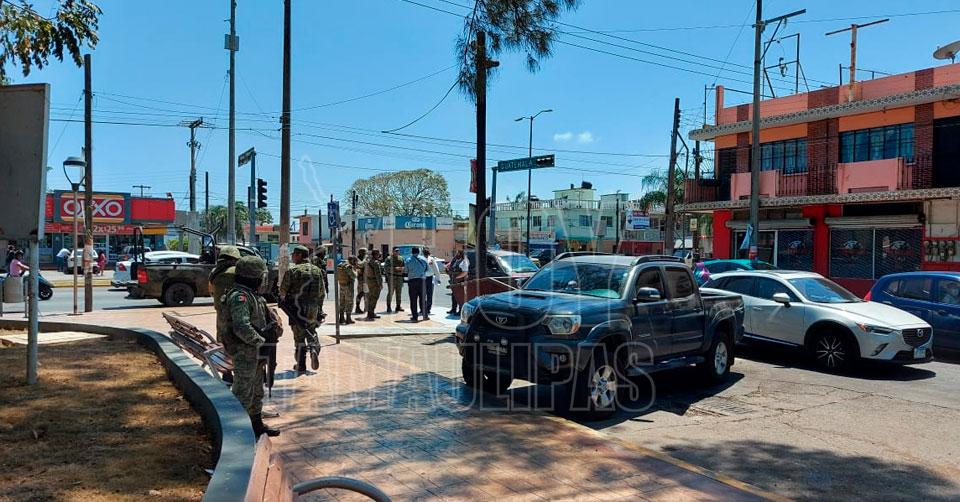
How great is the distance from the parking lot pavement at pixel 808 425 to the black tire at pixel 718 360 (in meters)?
0.21

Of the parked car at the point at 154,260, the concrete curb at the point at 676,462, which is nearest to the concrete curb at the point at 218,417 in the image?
the concrete curb at the point at 676,462

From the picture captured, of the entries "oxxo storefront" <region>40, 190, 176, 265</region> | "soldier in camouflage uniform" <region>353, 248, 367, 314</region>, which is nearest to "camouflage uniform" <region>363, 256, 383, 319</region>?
"soldier in camouflage uniform" <region>353, 248, 367, 314</region>

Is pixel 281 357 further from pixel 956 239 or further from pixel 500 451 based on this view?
pixel 956 239

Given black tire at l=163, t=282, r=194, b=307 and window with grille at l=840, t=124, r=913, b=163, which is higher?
window with grille at l=840, t=124, r=913, b=163

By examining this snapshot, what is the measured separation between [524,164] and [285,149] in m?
8.94

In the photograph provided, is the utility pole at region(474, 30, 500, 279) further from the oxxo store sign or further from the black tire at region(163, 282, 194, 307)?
the oxxo store sign

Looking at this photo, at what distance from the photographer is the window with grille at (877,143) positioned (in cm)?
2253

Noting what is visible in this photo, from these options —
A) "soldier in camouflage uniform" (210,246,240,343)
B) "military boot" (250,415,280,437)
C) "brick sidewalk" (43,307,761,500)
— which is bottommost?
"brick sidewalk" (43,307,761,500)

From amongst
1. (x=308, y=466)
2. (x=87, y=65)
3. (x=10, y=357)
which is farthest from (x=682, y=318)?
(x=87, y=65)

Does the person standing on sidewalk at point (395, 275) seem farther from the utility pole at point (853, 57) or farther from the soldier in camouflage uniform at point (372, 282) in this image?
the utility pole at point (853, 57)

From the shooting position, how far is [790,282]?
37.1 ft

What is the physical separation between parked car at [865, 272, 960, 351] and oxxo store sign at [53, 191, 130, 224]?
141 feet

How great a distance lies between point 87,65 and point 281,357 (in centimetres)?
1217

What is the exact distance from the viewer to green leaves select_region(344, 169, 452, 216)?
74688 mm
